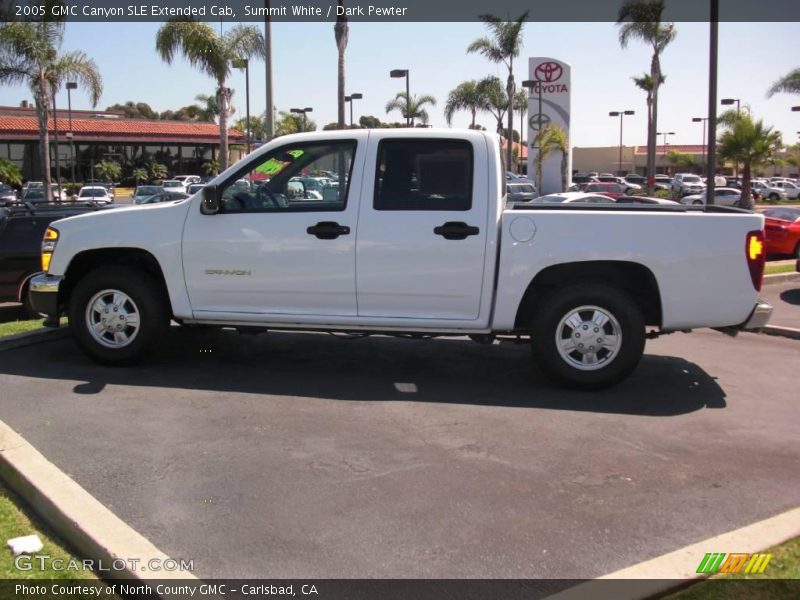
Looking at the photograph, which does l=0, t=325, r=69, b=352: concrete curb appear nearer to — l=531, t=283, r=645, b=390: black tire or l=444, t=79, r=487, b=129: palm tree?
l=531, t=283, r=645, b=390: black tire

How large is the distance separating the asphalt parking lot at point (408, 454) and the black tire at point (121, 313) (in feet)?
0.59

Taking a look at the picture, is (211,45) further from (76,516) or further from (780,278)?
(76,516)

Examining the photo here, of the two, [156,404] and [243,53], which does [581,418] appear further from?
[243,53]

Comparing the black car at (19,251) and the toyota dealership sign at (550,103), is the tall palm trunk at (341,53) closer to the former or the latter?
the black car at (19,251)

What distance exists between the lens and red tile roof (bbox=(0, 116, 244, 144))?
55.5 m

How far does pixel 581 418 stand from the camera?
5504mm

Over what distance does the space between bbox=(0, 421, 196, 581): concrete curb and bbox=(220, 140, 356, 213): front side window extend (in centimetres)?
271

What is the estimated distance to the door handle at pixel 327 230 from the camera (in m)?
6.16

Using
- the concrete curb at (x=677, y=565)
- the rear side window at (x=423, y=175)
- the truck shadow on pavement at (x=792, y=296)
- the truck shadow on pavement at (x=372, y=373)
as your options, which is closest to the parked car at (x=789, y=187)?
the truck shadow on pavement at (x=792, y=296)

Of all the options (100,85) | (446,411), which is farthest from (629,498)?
(100,85)

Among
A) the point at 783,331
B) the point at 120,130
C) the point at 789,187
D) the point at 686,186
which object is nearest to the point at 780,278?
the point at 783,331

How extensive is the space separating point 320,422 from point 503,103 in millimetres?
52307

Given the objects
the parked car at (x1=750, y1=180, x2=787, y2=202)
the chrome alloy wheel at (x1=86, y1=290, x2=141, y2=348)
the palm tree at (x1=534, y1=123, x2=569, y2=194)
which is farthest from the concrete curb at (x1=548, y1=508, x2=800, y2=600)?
the parked car at (x1=750, y1=180, x2=787, y2=202)

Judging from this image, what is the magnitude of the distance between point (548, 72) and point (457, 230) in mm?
46794
